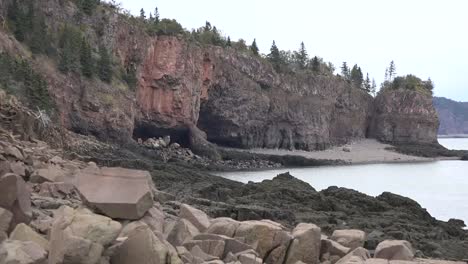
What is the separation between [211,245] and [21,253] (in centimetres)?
348

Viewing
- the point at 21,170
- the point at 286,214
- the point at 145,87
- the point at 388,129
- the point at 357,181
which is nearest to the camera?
the point at 21,170

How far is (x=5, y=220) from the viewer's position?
7.95m

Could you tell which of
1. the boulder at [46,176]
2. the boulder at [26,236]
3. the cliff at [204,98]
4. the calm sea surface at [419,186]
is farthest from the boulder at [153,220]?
the cliff at [204,98]

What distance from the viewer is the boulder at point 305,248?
1069cm

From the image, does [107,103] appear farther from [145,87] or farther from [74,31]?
[145,87]

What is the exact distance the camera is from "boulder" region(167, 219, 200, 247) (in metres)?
9.90

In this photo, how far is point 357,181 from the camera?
5166 cm

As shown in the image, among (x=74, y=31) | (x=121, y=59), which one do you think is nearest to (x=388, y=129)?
(x=121, y=59)

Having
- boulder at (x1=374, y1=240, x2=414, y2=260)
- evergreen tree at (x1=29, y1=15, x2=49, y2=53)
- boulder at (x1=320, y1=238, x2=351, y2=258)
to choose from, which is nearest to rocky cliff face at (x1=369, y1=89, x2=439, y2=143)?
evergreen tree at (x1=29, y1=15, x2=49, y2=53)

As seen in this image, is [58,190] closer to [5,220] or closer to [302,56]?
[5,220]

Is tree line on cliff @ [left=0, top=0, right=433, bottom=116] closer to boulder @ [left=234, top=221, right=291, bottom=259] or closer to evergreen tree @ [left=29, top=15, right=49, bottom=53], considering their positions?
evergreen tree @ [left=29, top=15, right=49, bottom=53]

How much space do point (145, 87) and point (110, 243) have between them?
5784cm

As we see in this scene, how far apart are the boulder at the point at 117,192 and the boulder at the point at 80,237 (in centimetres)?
96

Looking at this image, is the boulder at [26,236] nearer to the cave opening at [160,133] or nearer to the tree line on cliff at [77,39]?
the tree line on cliff at [77,39]
